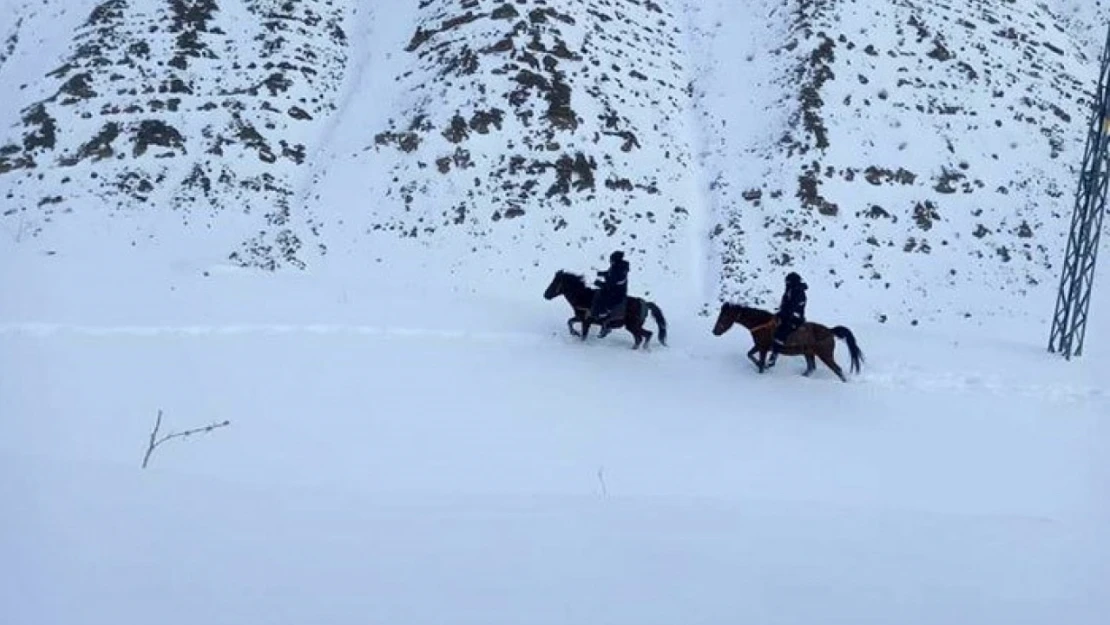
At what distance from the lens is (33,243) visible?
18234 mm

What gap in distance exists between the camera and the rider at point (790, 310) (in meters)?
12.9

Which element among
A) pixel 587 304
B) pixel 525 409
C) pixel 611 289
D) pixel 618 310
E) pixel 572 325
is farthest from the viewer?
pixel 572 325

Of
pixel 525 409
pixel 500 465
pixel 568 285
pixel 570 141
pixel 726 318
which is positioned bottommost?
pixel 500 465

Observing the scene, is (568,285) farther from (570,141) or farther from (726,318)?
(570,141)

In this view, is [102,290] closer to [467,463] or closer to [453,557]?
[467,463]

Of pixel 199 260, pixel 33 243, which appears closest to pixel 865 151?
pixel 199 260

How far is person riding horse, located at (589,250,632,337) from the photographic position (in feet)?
44.8

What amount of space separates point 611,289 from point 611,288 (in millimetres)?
18

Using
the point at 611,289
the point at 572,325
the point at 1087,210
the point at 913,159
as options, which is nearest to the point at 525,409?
the point at 611,289

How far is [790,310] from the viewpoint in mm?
12992

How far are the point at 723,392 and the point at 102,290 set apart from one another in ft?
36.1

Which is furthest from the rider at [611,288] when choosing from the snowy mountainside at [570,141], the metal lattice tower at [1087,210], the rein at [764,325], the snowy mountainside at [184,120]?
the snowy mountainside at [184,120]

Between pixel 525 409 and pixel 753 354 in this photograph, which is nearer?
pixel 525 409

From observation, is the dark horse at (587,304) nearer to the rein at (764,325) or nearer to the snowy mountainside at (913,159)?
the rein at (764,325)
